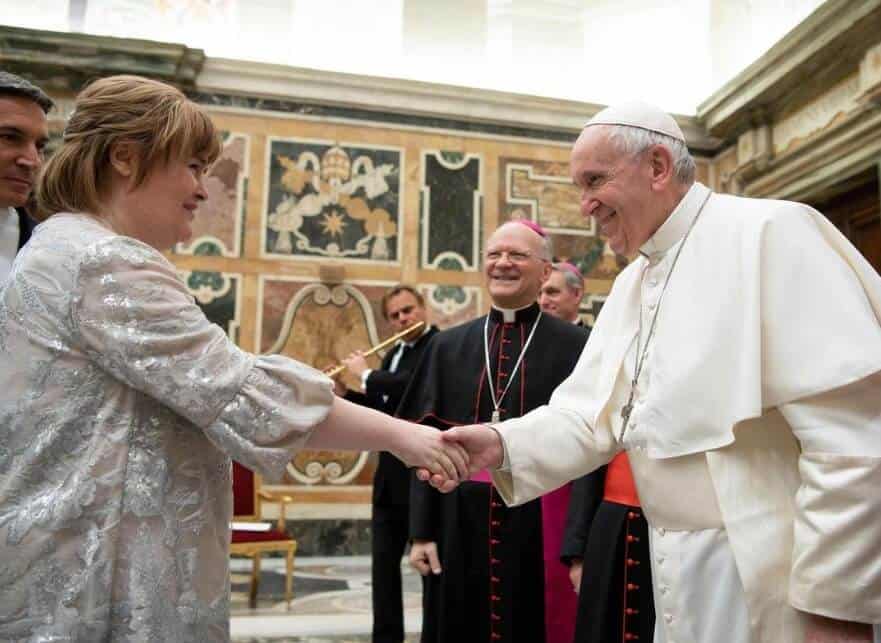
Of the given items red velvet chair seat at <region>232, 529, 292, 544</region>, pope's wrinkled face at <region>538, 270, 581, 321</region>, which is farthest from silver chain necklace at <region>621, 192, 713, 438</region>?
red velvet chair seat at <region>232, 529, 292, 544</region>

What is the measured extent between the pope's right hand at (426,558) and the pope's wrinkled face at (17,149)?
1.75 m

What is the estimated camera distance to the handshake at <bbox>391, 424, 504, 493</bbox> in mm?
1652

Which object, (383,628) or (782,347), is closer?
(782,347)

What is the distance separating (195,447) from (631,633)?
1459mm

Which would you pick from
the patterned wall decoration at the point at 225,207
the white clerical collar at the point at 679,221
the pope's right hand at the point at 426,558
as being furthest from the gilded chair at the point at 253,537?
the white clerical collar at the point at 679,221

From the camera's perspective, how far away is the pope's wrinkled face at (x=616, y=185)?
6.07 feet

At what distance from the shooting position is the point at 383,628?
380 centimetres

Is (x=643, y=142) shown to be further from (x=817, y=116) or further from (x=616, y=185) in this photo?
(x=817, y=116)

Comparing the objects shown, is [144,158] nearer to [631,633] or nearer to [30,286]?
[30,286]

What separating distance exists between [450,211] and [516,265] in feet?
14.0

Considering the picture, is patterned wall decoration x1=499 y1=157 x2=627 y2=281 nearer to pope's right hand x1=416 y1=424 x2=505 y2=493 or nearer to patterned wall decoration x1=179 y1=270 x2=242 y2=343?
patterned wall decoration x1=179 y1=270 x2=242 y2=343

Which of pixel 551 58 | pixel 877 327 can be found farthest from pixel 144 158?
pixel 551 58

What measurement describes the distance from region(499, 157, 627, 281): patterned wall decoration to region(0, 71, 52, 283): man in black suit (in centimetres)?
539

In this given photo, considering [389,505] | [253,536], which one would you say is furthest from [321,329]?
[389,505]
